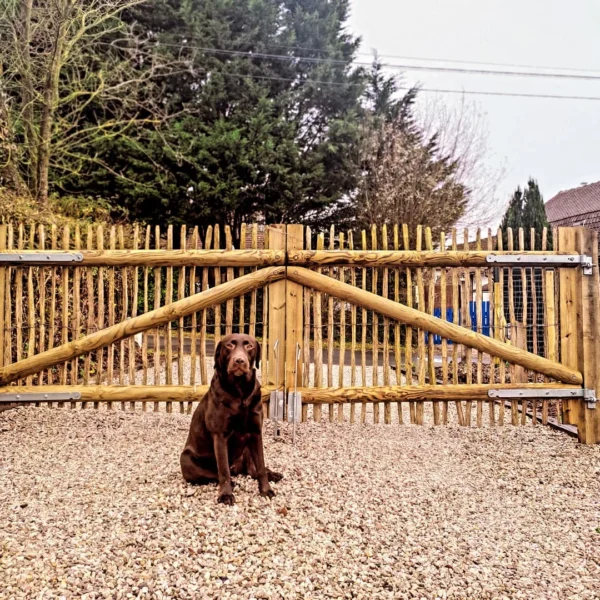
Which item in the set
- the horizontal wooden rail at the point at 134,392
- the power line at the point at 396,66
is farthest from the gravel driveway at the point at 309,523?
the power line at the point at 396,66

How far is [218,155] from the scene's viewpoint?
542 inches

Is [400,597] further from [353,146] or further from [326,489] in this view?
[353,146]

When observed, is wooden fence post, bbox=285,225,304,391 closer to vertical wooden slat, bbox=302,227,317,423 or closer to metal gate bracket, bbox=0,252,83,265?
vertical wooden slat, bbox=302,227,317,423

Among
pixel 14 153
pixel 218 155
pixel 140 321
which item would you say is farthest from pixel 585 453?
pixel 218 155

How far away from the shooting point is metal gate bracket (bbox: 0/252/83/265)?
402 cm

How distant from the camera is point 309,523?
2.48m

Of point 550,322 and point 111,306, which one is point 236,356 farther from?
point 550,322

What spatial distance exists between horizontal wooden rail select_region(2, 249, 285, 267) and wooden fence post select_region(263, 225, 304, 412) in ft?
0.50

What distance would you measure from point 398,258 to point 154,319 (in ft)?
7.08

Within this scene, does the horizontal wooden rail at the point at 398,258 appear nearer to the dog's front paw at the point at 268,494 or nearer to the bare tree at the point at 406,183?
the dog's front paw at the point at 268,494

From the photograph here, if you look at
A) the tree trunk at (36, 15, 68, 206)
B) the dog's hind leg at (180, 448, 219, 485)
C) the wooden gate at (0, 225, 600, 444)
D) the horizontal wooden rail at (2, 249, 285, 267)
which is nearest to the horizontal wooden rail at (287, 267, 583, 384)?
the wooden gate at (0, 225, 600, 444)

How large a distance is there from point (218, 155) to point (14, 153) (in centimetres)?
650

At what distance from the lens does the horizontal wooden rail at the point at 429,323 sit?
4.03 m

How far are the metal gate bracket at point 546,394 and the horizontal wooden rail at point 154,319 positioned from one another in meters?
2.17
